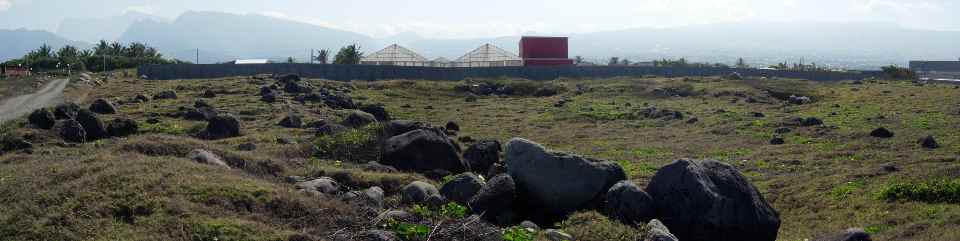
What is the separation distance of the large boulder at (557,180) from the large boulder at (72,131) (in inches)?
547

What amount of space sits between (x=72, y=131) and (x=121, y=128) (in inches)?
100

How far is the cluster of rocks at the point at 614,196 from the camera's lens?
1336cm

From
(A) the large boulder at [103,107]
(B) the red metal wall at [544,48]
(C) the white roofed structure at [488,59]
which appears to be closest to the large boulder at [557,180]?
(A) the large boulder at [103,107]

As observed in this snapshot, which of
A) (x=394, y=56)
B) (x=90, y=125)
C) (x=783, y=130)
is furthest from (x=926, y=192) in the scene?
(x=394, y=56)

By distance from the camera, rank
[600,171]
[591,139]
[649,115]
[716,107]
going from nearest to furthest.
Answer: [600,171] → [591,139] → [649,115] → [716,107]

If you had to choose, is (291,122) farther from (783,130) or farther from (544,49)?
(544,49)

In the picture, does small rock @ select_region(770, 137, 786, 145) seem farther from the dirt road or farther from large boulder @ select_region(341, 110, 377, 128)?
the dirt road

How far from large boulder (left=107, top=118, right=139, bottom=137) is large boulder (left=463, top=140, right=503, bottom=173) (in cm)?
1124

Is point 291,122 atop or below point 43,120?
below

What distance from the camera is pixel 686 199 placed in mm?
13641

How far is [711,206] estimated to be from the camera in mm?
13344

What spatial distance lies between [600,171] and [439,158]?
5.51 meters

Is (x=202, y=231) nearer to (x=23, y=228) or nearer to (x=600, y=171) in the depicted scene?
(x=23, y=228)

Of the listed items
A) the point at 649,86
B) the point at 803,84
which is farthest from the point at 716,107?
the point at 803,84
